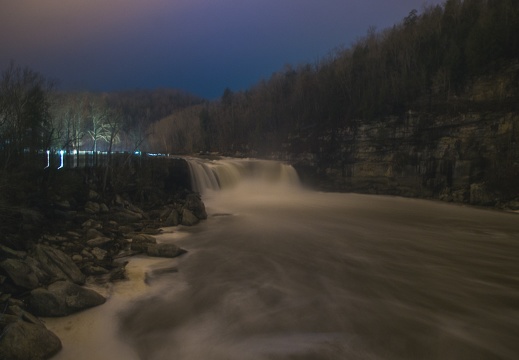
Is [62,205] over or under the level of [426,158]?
under

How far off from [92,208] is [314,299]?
9798mm

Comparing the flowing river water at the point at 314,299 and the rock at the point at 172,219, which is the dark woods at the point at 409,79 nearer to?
the flowing river water at the point at 314,299

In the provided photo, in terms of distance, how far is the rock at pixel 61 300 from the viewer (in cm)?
530

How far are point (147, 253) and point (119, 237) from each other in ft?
5.47

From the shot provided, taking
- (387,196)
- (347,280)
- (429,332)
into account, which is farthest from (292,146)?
(429,332)

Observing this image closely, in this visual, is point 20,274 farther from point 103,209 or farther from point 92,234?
point 103,209

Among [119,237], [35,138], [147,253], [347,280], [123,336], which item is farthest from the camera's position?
[35,138]

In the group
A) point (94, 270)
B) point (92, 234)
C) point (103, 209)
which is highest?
point (103, 209)

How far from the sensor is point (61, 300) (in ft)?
17.8

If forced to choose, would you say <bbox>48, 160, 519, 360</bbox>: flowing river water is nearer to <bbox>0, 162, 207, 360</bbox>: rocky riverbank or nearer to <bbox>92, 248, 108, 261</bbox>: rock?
<bbox>0, 162, 207, 360</bbox>: rocky riverbank

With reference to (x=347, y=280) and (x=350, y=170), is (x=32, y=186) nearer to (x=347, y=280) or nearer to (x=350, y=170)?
(x=347, y=280)

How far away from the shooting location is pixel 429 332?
17.2ft

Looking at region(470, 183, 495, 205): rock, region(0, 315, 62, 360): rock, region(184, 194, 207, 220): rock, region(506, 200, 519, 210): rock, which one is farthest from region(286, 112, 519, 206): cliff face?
region(0, 315, 62, 360): rock

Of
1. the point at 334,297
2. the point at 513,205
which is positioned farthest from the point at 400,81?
the point at 334,297
